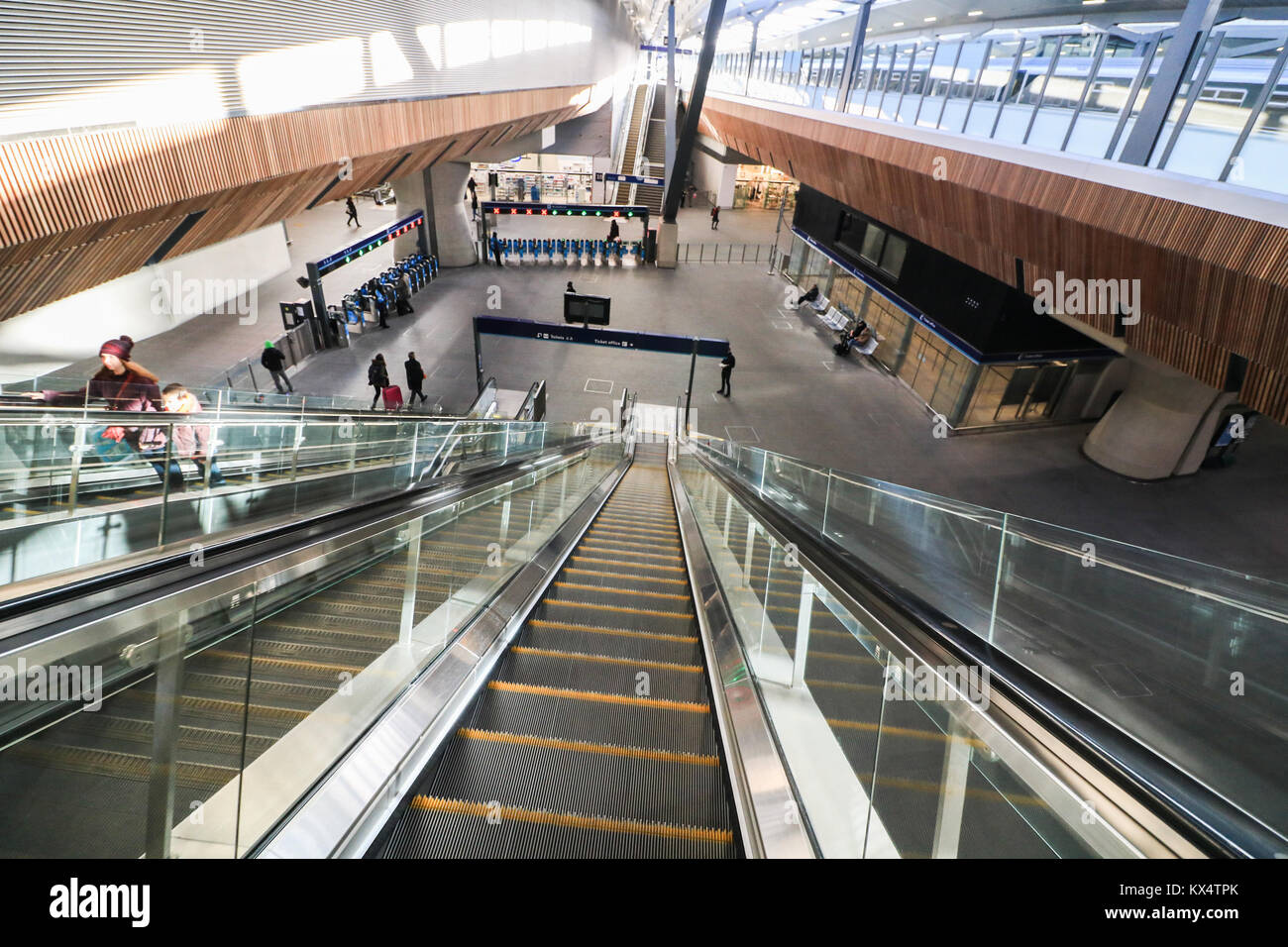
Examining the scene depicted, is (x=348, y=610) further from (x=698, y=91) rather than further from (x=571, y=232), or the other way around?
(x=571, y=232)

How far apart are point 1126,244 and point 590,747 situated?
8274 millimetres

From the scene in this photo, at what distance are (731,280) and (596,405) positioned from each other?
505 inches

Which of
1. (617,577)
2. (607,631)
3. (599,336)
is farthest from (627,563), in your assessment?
(599,336)

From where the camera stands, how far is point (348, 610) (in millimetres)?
2869

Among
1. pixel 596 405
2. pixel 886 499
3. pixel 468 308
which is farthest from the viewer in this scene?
pixel 468 308

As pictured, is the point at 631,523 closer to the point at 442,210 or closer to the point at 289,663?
the point at 289,663

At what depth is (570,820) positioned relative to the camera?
2.41 m

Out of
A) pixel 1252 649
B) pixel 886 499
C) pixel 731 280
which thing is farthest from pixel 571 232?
pixel 1252 649

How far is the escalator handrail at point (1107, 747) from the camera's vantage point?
1431 millimetres

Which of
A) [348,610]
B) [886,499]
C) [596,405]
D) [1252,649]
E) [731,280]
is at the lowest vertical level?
[596,405]

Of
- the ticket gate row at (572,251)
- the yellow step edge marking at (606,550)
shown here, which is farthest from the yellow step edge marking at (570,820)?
the ticket gate row at (572,251)

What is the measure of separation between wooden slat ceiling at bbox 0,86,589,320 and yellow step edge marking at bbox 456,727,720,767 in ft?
22.6

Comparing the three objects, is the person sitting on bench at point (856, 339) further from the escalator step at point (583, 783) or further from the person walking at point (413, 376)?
the escalator step at point (583, 783)

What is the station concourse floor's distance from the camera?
13.1 meters
